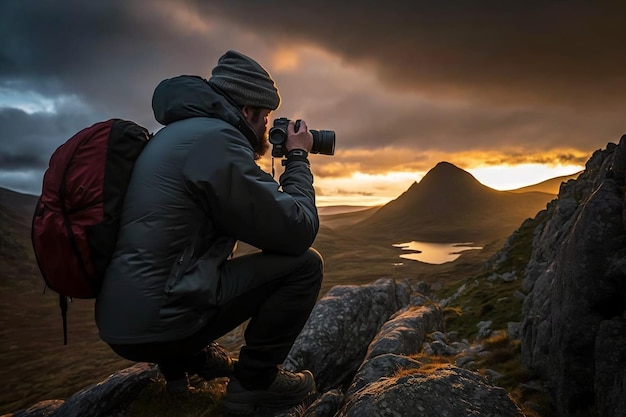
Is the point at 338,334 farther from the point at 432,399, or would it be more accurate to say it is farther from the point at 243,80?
the point at 243,80

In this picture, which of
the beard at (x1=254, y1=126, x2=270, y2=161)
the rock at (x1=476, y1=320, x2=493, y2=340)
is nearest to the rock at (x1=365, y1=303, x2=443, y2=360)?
the rock at (x1=476, y1=320, x2=493, y2=340)

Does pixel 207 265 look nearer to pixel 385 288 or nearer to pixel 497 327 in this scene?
pixel 385 288

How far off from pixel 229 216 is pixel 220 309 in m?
1.23

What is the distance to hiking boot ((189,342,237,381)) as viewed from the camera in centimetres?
608

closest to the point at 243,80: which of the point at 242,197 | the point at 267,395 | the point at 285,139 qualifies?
the point at 285,139

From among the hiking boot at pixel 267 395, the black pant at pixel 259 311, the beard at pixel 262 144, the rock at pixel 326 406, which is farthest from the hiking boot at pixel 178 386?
the beard at pixel 262 144

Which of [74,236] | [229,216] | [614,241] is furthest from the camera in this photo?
[614,241]

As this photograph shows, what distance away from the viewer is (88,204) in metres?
3.97

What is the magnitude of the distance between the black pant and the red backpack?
989 mm

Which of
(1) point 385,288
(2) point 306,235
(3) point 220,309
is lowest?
(1) point 385,288

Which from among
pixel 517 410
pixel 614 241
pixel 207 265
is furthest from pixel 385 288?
pixel 207 265

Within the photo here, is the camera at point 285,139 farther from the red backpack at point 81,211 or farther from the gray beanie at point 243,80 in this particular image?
the red backpack at point 81,211

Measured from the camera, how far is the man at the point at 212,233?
4.05m

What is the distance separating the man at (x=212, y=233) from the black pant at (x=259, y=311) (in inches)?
0.5
